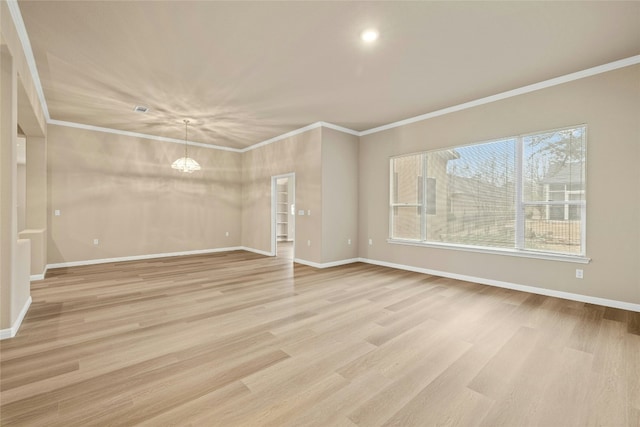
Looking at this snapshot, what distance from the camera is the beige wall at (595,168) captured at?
10.8ft

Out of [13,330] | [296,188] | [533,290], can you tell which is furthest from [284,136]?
[533,290]

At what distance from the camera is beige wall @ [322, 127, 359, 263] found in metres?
5.82

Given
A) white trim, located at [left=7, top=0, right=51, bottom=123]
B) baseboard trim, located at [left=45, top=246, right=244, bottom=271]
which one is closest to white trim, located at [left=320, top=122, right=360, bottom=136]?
white trim, located at [left=7, top=0, right=51, bottom=123]

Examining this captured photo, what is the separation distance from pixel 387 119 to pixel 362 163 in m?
1.17

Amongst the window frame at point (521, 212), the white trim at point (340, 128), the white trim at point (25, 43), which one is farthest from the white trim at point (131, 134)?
the window frame at point (521, 212)

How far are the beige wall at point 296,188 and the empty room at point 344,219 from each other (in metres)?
0.08

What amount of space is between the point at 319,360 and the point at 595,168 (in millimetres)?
4029

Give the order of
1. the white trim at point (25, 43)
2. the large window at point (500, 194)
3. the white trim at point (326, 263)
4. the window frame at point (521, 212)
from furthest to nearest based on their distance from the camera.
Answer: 1. the white trim at point (326, 263)
2. the large window at point (500, 194)
3. the window frame at point (521, 212)
4. the white trim at point (25, 43)

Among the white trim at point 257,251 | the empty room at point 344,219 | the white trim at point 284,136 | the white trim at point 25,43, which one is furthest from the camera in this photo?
the white trim at point 257,251

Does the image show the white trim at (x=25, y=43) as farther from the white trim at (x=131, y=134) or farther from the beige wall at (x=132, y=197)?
the beige wall at (x=132, y=197)

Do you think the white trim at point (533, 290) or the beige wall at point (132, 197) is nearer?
the white trim at point (533, 290)

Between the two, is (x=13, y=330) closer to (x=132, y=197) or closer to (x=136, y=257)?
(x=136, y=257)

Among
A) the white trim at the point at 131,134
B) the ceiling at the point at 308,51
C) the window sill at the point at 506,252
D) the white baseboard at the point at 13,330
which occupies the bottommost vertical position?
the white baseboard at the point at 13,330

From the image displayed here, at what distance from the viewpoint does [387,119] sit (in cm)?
552
